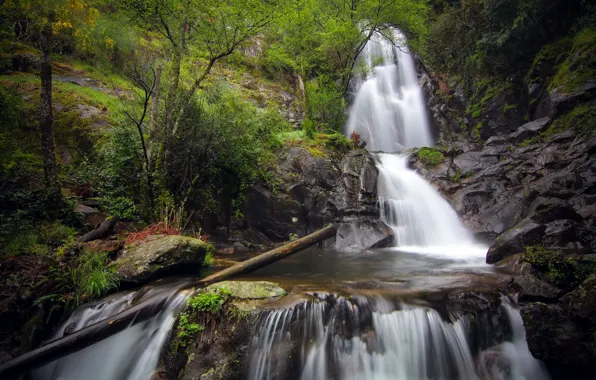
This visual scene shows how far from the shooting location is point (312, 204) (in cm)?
1198

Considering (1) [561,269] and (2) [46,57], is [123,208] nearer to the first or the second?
(2) [46,57]

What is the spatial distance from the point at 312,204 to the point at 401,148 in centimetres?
986

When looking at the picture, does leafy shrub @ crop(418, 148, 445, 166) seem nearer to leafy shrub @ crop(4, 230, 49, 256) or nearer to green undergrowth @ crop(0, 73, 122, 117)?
green undergrowth @ crop(0, 73, 122, 117)

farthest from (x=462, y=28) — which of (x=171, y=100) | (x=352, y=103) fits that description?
(x=171, y=100)

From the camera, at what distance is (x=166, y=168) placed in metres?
8.80

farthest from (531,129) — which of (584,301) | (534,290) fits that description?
(584,301)

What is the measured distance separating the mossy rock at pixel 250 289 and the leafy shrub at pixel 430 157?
11781mm

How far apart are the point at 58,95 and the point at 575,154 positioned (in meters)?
19.1

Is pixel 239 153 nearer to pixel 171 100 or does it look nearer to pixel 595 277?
pixel 171 100

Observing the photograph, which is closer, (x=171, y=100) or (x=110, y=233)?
Result: (x=110, y=233)

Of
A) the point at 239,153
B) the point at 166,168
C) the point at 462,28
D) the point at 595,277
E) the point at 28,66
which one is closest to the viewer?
the point at 595,277

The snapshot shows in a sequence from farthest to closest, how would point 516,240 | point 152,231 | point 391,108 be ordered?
point 391,108, point 152,231, point 516,240

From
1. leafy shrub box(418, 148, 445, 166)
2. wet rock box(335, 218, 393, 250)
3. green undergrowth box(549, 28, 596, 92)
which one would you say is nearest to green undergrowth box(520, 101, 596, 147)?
green undergrowth box(549, 28, 596, 92)

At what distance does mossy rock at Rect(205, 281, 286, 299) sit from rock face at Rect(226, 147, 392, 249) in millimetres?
5751
